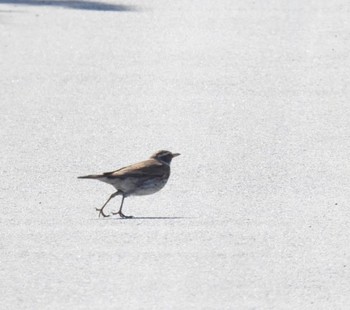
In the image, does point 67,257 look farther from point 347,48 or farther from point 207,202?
point 347,48

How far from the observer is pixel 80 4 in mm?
19828

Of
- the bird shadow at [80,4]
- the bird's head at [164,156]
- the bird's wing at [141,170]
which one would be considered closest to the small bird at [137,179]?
the bird's wing at [141,170]

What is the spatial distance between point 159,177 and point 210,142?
92.3 inches

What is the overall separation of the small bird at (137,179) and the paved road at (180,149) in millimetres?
166

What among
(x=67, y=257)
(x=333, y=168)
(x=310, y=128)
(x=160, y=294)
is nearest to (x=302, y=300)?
(x=160, y=294)

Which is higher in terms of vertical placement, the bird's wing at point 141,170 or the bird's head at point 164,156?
the bird's wing at point 141,170

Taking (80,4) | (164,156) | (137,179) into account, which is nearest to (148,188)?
(137,179)

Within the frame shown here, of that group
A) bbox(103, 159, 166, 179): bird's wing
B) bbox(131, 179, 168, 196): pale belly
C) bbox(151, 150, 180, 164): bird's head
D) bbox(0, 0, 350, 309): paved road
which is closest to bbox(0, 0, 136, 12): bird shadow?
bbox(0, 0, 350, 309): paved road

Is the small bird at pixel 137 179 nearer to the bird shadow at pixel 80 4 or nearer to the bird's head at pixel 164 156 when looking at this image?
the bird's head at pixel 164 156

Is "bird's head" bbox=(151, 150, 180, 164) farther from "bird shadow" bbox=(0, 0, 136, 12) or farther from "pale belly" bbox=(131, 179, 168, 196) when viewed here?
"bird shadow" bbox=(0, 0, 136, 12)

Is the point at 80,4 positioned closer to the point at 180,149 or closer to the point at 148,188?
the point at 180,149

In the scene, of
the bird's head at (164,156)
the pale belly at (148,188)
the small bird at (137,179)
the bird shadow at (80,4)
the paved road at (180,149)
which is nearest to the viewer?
the paved road at (180,149)

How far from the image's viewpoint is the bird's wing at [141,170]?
9.86m

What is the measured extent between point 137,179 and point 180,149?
2.19 metres
